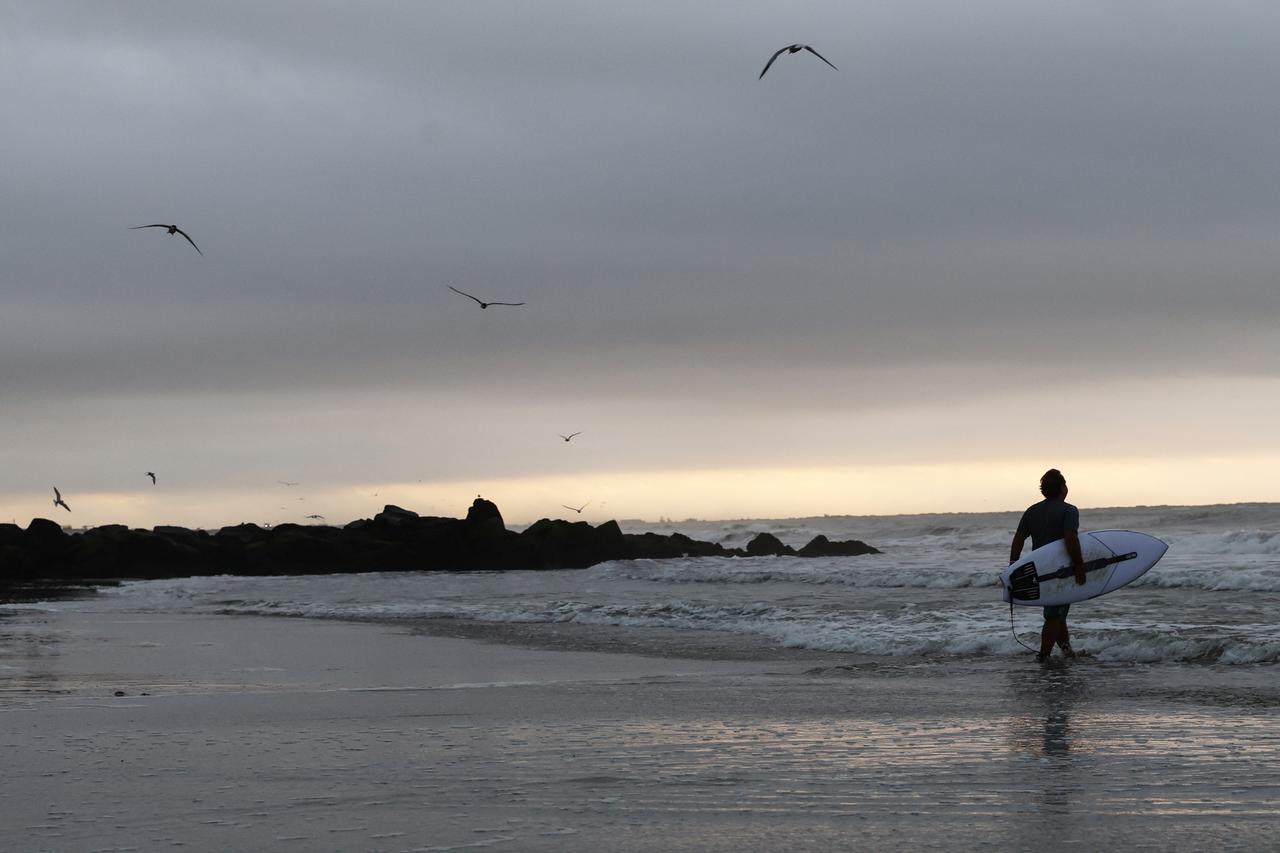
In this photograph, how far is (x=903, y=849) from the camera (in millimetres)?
5008

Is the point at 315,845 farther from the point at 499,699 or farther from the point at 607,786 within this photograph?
the point at 499,699

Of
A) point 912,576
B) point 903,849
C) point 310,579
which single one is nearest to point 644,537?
point 310,579

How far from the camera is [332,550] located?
42.1m

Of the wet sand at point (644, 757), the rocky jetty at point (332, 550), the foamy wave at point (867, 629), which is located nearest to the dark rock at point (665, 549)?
the rocky jetty at point (332, 550)

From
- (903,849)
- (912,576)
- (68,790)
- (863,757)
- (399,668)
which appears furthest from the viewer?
(912,576)

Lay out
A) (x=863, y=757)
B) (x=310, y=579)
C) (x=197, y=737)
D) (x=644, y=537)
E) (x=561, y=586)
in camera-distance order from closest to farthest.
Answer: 1. (x=863, y=757)
2. (x=197, y=737)
3. (x=561, y=586)
4. (x=310, y=579)
5. (x=644, y=537)

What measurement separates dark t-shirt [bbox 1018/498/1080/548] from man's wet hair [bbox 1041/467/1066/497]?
0.28 ft

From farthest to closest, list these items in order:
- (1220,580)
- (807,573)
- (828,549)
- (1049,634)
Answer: (828,549) → (807,573) → (1220,580) → (1049,634)

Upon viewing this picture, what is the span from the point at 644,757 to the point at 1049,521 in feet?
24.1

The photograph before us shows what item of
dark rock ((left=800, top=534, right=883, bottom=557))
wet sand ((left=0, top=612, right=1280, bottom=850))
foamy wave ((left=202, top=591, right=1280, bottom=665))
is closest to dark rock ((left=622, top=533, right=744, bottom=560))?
dark rock ((left=800, top=534, right=883, bottom=557))

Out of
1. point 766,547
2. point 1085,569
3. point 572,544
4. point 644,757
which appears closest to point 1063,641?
point 1085,569

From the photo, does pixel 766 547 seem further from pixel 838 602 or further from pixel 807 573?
pixel 838 602

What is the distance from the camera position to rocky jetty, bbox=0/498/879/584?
41.6 meters

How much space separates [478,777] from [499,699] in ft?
11.2
